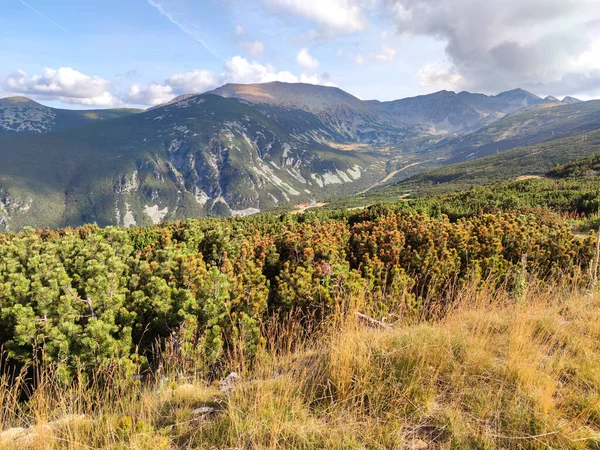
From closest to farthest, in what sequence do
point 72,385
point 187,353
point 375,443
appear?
point 375,443 → point 72,385 → point 187,353

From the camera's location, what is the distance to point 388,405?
9.71ft

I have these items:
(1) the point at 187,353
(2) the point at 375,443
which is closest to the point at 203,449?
(2) the point at 375,443

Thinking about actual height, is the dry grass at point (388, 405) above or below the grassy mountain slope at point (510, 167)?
below

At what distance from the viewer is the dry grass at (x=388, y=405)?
264 centimetres

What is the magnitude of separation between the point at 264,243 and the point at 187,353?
4558mm

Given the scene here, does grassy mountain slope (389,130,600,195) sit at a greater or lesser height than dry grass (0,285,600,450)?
greater

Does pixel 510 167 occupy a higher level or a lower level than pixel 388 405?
higher

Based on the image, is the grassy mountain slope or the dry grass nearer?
the dry grass

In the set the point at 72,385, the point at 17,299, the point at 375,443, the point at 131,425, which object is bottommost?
the point at 72,385

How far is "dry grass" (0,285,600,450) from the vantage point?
8.65ft

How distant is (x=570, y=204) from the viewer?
885 inches

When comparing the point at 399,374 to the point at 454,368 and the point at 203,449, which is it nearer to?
the point at 454,368

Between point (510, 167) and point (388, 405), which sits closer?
point (388, 405)

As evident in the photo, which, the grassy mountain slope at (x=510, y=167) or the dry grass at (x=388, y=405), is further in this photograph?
the grassy mountain slope at (x=510, y=167)
